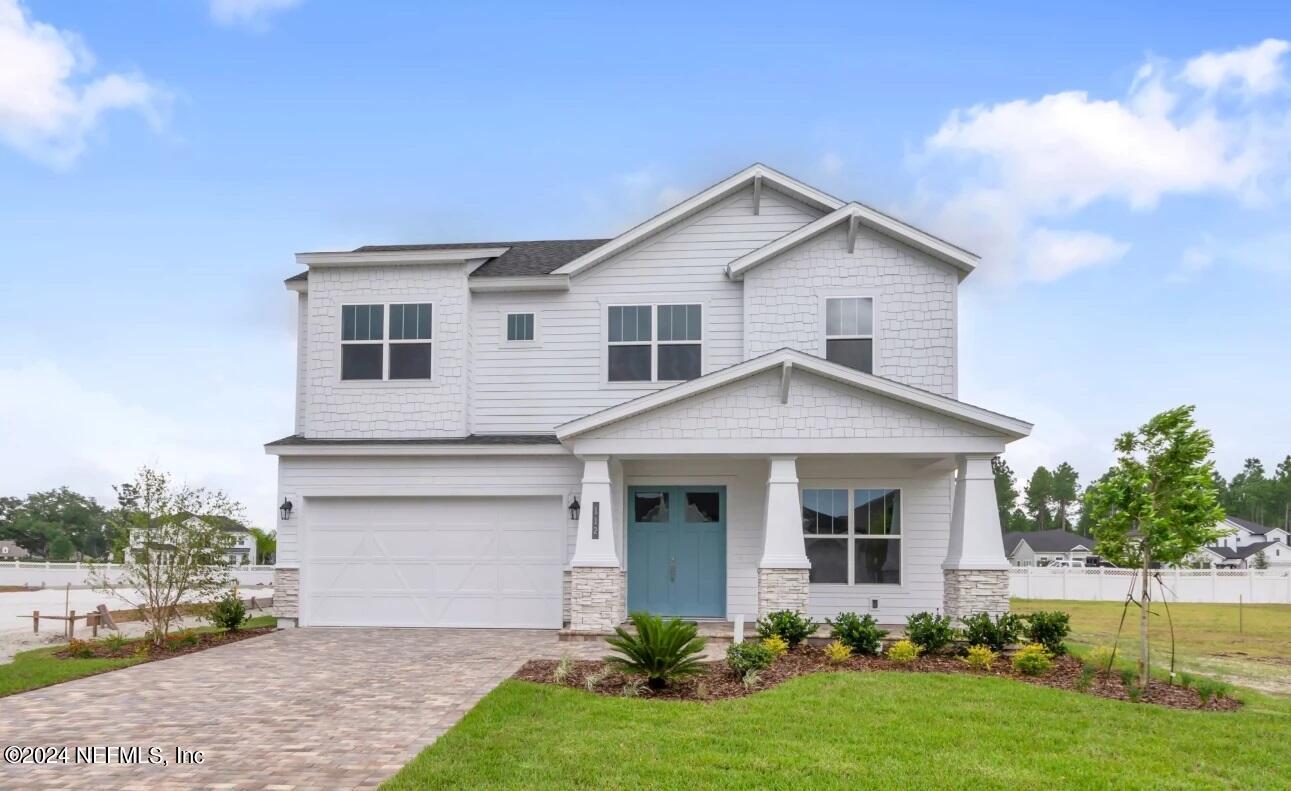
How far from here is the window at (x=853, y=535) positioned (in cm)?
1741

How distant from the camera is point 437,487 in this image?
1786cm

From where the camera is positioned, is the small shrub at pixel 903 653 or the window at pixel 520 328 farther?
the window at pixel 520 328

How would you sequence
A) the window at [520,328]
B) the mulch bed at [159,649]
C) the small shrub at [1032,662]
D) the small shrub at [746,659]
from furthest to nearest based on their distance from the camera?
1. the window at [520,328]
2. the mulch bed at [159,649]
3. the small shrub at [1032,662]
4. the small shrub at [746,659]

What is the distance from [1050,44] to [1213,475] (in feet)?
26.4

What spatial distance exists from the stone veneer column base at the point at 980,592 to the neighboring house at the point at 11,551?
76.8 metres

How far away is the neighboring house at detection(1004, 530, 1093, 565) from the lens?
64.6m

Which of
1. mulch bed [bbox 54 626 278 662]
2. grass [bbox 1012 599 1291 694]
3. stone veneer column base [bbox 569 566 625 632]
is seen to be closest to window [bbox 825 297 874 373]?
stone veneer column base [bbox 569 566 625 632]

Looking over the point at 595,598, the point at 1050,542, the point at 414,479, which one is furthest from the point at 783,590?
the point at 1050,542

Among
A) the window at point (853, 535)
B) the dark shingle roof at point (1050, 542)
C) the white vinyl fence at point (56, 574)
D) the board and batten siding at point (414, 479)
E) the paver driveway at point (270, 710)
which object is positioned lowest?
the white vinyl fence at point (56, 574)

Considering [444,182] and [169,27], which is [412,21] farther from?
[169,27]

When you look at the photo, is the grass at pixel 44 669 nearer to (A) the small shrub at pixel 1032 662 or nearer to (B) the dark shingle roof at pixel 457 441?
(B) the dark shingle roof at pixel 457 441

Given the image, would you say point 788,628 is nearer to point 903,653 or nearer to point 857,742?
point 903,653

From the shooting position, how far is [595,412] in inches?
669

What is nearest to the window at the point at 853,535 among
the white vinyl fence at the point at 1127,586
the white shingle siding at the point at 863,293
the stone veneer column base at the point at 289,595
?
the white shingle siding at the point at 863,293
